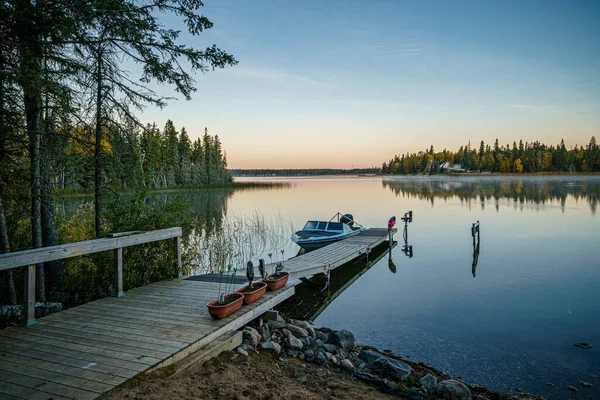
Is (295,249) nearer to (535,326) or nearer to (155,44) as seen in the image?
(535,326)

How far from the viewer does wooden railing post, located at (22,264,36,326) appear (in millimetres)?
4734

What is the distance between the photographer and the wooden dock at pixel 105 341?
3.44 m

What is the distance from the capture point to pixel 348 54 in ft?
90.6

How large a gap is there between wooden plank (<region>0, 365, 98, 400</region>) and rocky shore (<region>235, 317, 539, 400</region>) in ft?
6.91

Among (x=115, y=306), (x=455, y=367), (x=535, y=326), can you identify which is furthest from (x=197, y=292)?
(x=535, y=326)

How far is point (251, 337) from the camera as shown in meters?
5.52

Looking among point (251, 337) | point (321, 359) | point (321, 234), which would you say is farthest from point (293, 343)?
point (321, 234)

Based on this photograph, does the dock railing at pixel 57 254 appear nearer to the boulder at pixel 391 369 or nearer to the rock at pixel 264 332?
the rock at pixel 264 332

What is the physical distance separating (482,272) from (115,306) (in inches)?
507

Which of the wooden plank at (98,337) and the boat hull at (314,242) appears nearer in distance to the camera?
the wooden plank at (98,337)

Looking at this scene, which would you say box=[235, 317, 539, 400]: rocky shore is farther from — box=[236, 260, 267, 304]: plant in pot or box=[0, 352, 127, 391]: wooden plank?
box=[0, 352, 127, 391]: wooden plank

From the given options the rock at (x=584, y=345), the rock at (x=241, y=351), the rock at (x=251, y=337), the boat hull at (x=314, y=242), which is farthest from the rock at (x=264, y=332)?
the boat hull at (x=314, y=242)

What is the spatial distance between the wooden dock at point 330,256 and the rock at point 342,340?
10.5ft

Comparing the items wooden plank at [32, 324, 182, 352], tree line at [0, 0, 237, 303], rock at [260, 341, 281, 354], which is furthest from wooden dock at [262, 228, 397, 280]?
wooden plank at [32, 324, 182, 352]
